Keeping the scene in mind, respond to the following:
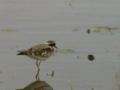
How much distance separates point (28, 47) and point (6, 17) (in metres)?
0.15

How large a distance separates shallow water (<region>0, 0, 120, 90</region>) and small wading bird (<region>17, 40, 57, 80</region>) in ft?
0.06

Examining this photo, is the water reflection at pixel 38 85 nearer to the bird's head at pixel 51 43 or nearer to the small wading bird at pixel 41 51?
the small wading bird at pixel 41 51

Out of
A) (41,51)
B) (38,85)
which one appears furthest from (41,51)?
(38,85)

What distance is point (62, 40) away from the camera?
39.6 inches

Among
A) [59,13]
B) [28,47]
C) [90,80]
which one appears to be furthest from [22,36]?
[90,80]

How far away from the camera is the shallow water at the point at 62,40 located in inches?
38.7

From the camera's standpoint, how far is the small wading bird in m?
0.99

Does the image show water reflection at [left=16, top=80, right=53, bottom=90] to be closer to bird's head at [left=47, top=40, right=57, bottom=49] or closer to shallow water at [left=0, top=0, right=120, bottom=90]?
shallow water at [left=0, top=0, right=120, bottom=90]

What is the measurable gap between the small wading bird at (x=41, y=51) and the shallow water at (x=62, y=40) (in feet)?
0.06

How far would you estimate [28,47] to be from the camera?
39.1 inches

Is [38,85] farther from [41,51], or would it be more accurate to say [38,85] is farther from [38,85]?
[41,51]

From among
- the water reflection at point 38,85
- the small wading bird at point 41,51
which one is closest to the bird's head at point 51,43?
the small wading bird at point 41,51

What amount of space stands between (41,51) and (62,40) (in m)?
0.10

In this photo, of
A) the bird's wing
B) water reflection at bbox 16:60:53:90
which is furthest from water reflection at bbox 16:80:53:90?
the bird's wing
